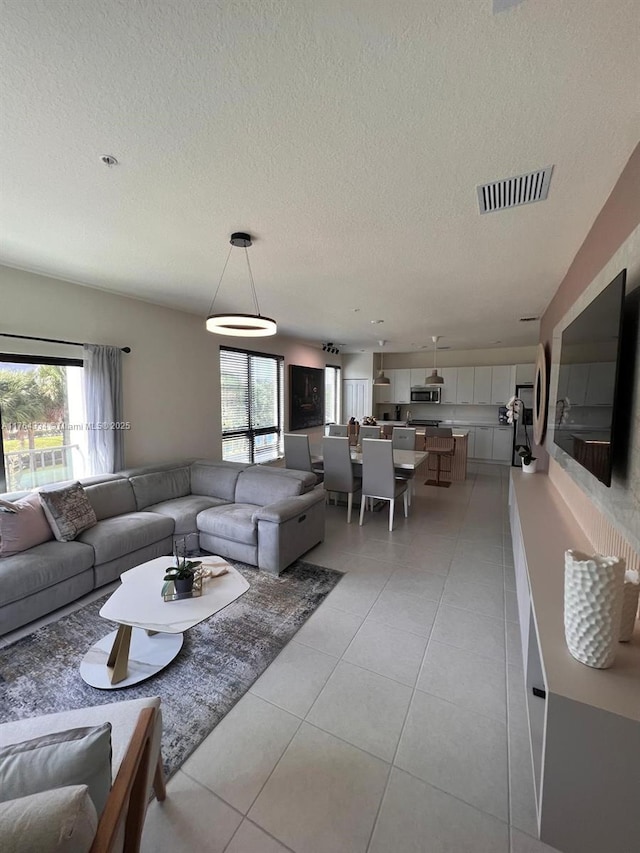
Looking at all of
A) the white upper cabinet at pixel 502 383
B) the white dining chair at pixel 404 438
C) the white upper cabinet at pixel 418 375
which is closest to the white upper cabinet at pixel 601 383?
the white dining chair at pixel 404 438

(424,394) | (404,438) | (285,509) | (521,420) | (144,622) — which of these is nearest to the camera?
(144,622)

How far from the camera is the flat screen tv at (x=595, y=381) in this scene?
1.35 metres

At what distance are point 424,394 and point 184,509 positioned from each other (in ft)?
21.1

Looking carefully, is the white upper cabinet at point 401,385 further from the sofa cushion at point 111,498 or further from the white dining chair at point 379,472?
the sofa cushion at point 111,498

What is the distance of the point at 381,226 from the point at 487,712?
2.78 m

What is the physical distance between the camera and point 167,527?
10.7 ft

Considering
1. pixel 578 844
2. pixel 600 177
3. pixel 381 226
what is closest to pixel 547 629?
pixel 578 844

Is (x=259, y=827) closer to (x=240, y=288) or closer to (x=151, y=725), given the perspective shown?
(x=151, y=725)

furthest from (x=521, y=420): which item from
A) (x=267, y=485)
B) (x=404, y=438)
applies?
(x=267, y=485)

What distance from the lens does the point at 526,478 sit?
364 centimetres

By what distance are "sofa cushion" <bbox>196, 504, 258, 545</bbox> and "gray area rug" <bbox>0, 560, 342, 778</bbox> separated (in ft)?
1.85

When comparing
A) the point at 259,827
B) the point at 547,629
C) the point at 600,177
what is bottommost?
the point at 259,827

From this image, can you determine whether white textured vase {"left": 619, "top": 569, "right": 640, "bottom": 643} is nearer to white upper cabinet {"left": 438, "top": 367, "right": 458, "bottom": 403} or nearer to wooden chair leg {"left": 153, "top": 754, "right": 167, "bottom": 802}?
wooden chair leg {"left": 153, "top": 754, "right": 167, "bottom": 802}

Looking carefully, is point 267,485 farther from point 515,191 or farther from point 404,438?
point 515,191
